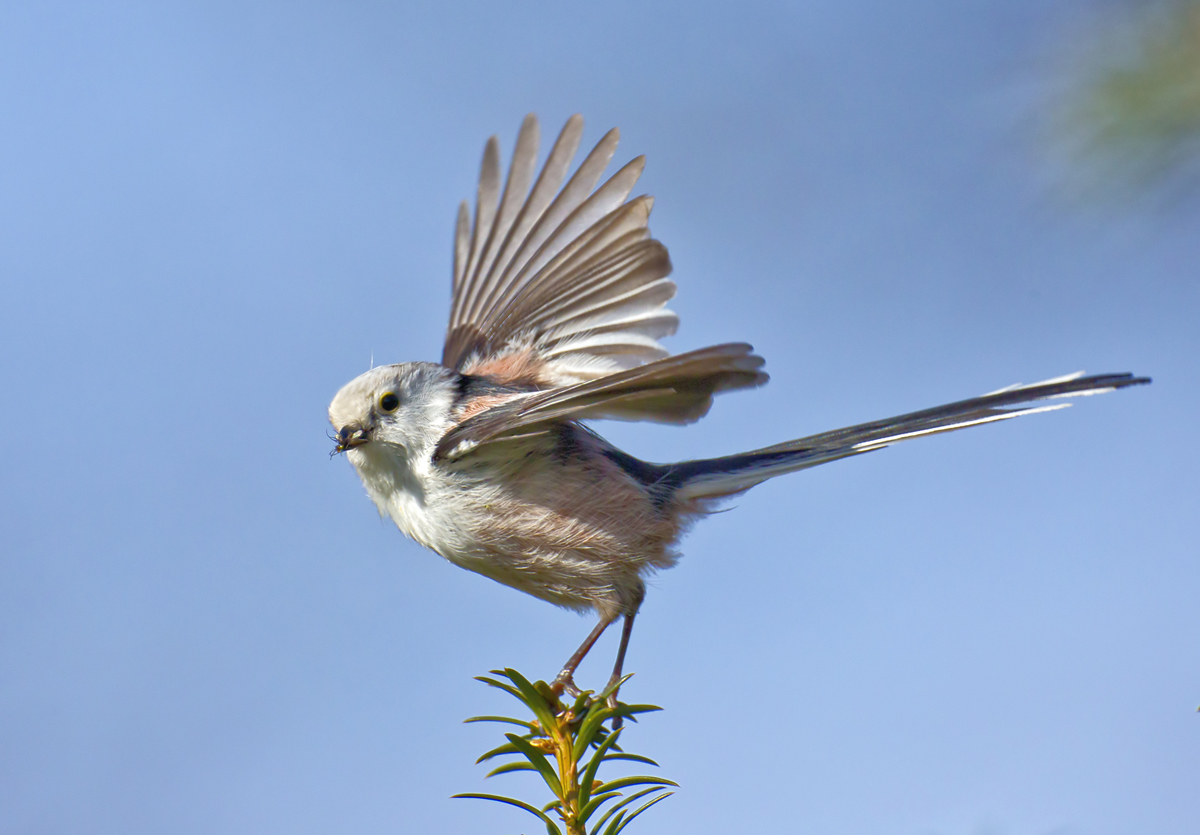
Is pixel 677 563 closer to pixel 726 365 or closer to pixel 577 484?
pixel 577 484

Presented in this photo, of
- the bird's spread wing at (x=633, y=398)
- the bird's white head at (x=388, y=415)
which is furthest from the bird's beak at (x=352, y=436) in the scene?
the bird's spread wing at (x=633, y=398)

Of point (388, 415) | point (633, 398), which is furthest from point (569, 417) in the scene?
point (388, 415)

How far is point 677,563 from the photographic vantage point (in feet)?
5.73

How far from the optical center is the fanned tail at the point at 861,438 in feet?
4.74

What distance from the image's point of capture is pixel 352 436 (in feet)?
5.70

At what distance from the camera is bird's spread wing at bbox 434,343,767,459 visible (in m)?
1.19

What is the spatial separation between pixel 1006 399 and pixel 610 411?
660 millimetres

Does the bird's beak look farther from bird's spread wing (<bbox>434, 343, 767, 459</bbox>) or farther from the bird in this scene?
bird's spread wing (<bbox>434, 343, 767, 459</bbox>)

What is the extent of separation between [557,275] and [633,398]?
843 millimetres

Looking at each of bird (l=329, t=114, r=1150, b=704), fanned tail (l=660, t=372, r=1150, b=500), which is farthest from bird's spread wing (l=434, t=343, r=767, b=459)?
fanned tail (l=660, t=372, r=1150, b=500)

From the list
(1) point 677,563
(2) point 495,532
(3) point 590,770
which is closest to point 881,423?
(1) point 677,563

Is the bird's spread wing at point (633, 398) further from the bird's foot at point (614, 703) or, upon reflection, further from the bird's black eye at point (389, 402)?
the bird's foot at point (614, 703)

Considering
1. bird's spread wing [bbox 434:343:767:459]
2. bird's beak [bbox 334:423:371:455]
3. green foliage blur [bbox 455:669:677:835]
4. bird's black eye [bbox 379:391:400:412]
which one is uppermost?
bird's black eye [bbox 379:391:400:412]

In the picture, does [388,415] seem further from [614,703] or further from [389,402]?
[614,703]
